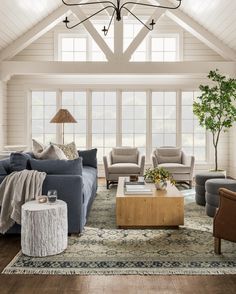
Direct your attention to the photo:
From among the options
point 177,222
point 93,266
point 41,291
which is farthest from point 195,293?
point 177,222

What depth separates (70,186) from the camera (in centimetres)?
405

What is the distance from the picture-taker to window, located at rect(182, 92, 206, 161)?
9336 mm

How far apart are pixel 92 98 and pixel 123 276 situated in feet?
22.1

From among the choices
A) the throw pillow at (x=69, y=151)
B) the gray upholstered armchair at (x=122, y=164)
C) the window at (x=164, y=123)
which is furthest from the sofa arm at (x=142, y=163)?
the window at (x=164, y=123)

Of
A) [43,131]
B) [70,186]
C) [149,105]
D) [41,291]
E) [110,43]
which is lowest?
[41,291]

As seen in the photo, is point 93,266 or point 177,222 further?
point 177,222

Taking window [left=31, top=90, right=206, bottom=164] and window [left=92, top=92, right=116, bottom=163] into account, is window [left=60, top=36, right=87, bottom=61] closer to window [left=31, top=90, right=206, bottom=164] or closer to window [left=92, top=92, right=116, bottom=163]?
window [left=31, top=90, right=206, bottom=164]

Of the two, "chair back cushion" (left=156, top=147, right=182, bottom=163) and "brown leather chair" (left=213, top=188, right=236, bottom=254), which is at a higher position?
"chair back cushion" (left=156, top=147, right=182, bottom=163)

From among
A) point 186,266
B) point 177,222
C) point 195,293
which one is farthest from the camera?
point 177,222

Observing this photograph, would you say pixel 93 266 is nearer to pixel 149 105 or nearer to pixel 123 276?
pixel 123 276

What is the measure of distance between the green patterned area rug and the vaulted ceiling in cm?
424

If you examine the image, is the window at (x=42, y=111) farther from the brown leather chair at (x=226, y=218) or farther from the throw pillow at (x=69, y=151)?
the brown leather chair at (x=226, y=218)

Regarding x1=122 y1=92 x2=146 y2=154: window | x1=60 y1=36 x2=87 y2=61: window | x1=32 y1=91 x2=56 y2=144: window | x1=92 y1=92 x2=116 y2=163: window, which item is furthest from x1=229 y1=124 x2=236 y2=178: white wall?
x1=32 y1=91 x2=56 y2=144: window


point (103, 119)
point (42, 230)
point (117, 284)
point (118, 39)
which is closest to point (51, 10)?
point (118, 39)
